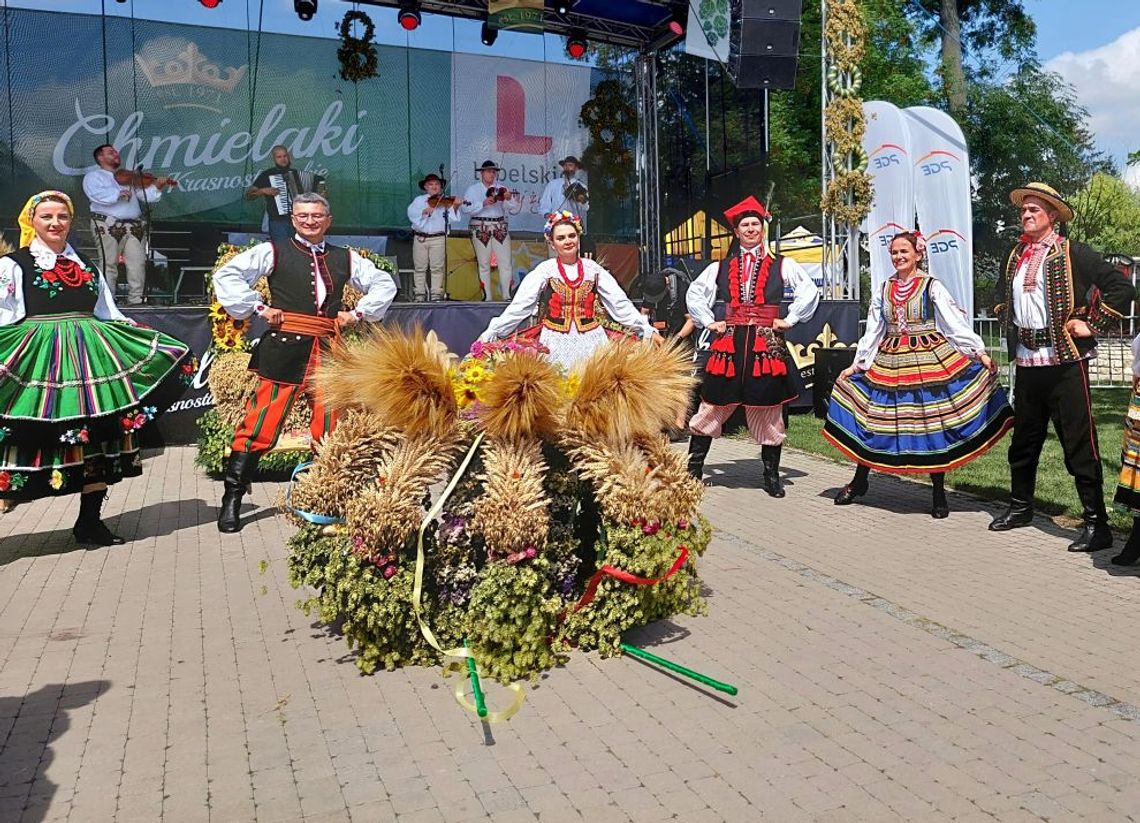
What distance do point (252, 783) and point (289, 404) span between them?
147 inches

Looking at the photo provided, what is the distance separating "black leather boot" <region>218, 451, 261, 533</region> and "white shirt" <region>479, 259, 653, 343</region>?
1.87 metres

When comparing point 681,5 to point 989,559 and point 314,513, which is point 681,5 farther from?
point 314,513

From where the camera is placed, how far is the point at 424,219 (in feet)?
53.0

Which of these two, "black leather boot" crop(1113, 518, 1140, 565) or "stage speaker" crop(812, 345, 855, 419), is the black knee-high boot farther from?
"stage speaker" crop(812, 345, 855, 419)

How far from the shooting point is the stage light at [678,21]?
14.9 meters

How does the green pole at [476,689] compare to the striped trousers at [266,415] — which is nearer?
the green pole at [476,689]

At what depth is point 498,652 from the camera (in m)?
3.99

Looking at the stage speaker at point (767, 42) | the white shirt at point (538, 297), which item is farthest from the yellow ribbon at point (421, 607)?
the stage speaker at point (767, 42)

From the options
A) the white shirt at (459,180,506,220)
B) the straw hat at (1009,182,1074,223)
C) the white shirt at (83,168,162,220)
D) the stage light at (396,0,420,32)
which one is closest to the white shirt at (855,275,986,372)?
the straw hat at (1009,182,1074,223)

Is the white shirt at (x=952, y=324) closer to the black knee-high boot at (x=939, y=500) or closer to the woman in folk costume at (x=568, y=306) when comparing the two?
the black knee-high boot at (x=939, y=500)

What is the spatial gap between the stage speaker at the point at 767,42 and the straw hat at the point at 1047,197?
7666 millimetres

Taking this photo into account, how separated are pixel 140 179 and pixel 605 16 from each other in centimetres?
713

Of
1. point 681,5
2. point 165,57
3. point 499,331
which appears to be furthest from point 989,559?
point 165,57

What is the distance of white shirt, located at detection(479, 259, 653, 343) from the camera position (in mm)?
5859
